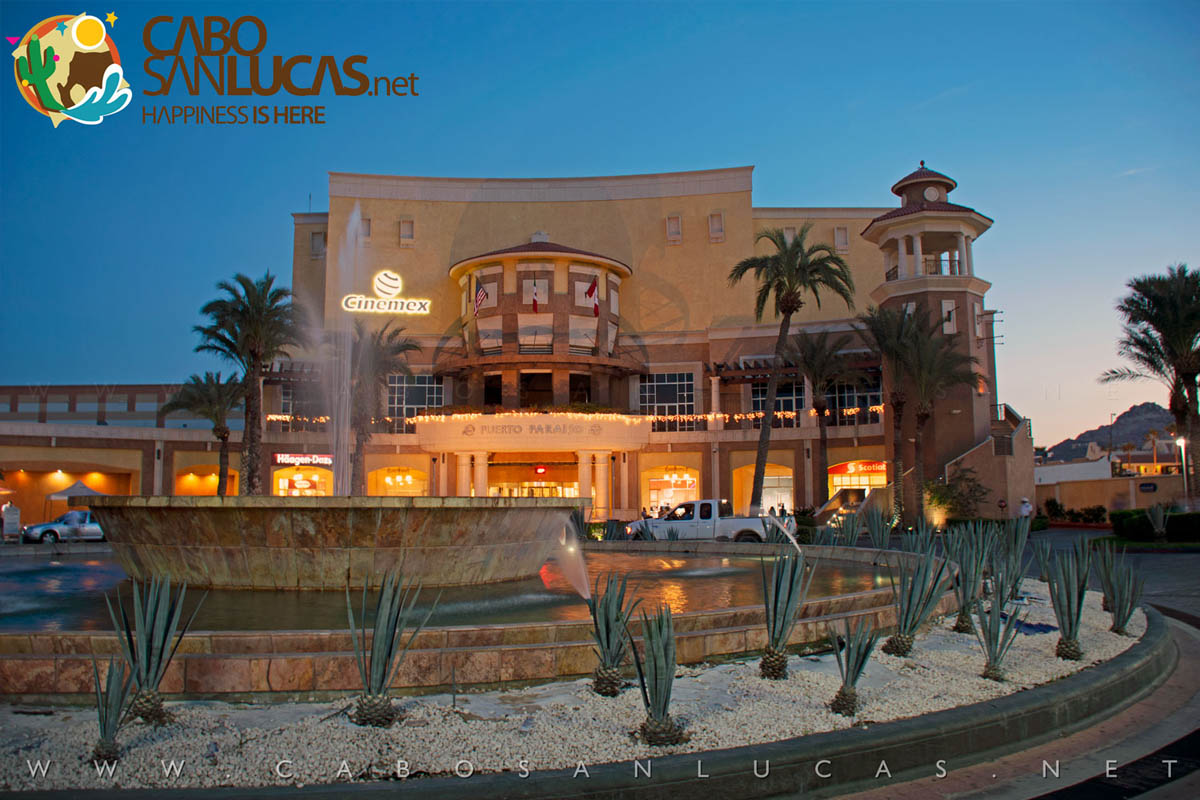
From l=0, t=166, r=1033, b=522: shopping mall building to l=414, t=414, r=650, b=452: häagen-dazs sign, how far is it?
0.36 ft

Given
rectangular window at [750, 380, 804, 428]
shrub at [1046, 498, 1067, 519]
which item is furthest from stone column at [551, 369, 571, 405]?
shrub at [1046, 498, 1067, 519]

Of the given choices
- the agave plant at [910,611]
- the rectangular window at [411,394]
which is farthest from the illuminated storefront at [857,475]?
the agave plant at [910,611]

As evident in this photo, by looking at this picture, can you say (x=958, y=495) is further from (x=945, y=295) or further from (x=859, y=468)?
(x=945, y=295)

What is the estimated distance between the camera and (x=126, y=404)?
62.0 meters

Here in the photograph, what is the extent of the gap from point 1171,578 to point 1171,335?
17017 mm

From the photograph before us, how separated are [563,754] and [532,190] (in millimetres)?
51899

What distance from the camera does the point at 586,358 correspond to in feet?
153

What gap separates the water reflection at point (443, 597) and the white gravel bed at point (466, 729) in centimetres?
219

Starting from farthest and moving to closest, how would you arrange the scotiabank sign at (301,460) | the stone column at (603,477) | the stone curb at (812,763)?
the scotiabank sign at (301,460), the stone column at (603,477), the stone curb at (812,763)

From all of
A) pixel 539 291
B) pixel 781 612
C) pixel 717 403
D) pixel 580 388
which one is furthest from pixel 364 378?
pixel 781 612

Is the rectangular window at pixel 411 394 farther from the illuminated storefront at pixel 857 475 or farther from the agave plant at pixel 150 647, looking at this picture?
the agave plant at pixel 150 647

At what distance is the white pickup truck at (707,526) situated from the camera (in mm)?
25672

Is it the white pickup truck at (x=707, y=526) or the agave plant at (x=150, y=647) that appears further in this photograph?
the white pickup truck at (x=707, y=526)

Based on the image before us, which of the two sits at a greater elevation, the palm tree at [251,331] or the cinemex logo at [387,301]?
the cinemex logo at [387,301]
